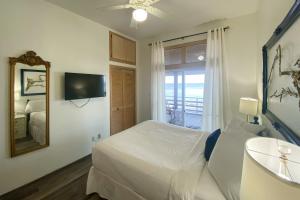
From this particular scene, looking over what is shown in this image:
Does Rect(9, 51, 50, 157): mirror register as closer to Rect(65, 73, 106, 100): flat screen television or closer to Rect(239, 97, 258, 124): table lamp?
Rect(65, 73, 106, 100): flat screen television

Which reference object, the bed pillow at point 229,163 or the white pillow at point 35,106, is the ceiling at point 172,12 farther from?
the bed pillow at point 229,163

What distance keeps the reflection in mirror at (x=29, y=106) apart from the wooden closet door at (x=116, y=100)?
59.5 inches

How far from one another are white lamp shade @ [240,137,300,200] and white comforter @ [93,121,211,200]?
0.79 metres

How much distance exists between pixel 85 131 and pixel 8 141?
121 centimetres

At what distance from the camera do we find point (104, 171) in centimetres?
183

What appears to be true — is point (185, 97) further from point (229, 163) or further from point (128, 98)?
point (229, 163)

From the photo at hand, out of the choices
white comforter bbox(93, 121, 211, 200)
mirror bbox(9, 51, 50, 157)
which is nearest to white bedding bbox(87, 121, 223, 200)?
white comforter bbox(93, 121, 211, 200)

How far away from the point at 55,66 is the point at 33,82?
442 millimetres

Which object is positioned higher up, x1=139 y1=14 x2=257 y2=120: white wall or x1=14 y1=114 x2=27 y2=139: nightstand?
x1=139 y1=14 x2=257 y2=120: white wall

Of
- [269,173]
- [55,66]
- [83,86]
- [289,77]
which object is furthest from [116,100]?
[269,173]

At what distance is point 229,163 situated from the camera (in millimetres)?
1153

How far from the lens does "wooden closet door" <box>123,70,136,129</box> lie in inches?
163

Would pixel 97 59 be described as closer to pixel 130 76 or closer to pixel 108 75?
pixel 108 75

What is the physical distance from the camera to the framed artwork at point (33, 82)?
7.19 ft
